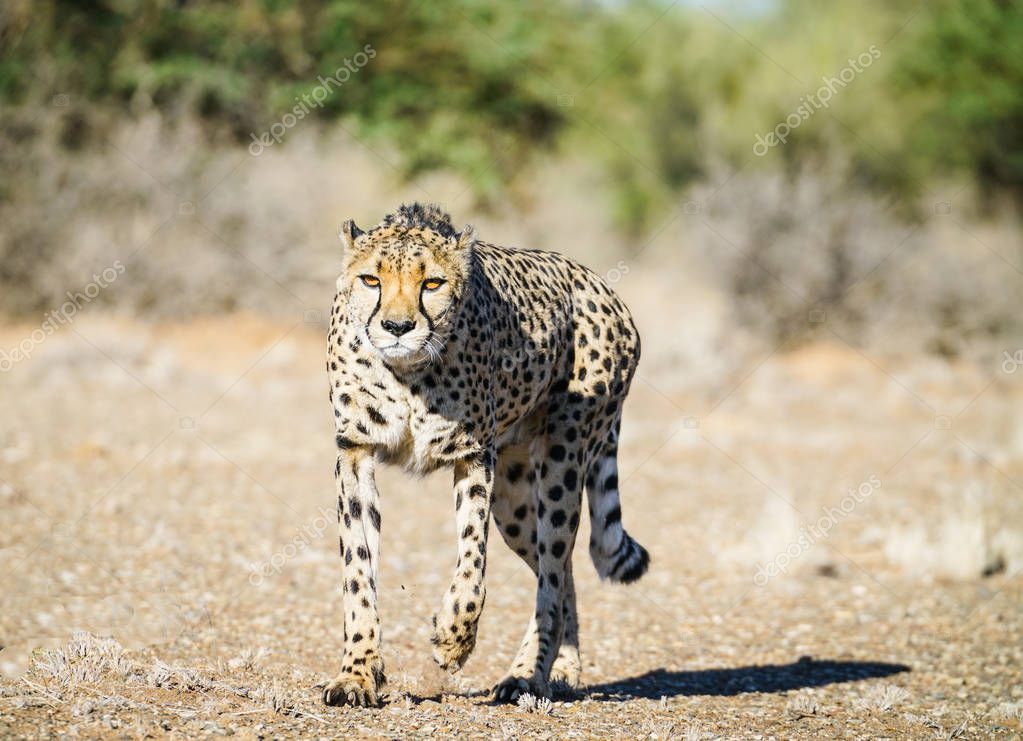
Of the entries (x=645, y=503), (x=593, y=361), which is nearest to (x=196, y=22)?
(x=645, y=503)

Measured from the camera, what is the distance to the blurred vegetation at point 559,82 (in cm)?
1878

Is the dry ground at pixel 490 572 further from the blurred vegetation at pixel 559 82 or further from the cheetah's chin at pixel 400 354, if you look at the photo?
the blurred vegetation at pixel 559 82

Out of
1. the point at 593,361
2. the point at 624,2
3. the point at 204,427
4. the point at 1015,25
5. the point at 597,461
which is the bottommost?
the point at 597,461

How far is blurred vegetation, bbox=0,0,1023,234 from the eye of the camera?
18781 mm

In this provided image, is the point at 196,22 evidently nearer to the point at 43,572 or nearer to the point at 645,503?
the point at 645,503

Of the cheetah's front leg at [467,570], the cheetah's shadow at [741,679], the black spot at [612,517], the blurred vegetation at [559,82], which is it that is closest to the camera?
the cheetah's front leg at [467,570]

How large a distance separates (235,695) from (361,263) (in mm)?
1638

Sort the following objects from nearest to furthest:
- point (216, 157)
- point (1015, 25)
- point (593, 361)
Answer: point (593, 361), point (216, 157), point (1015, 25)

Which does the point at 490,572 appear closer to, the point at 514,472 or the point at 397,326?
the point at 514,472

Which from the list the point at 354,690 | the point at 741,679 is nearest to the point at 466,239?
the point at 354,690

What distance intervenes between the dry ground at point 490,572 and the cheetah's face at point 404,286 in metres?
1.31

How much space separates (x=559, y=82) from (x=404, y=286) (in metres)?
18.8

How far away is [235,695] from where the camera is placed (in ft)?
15.1

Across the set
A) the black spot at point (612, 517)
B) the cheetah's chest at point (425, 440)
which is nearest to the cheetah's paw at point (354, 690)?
the cheetah's chest at point (425, 440)
